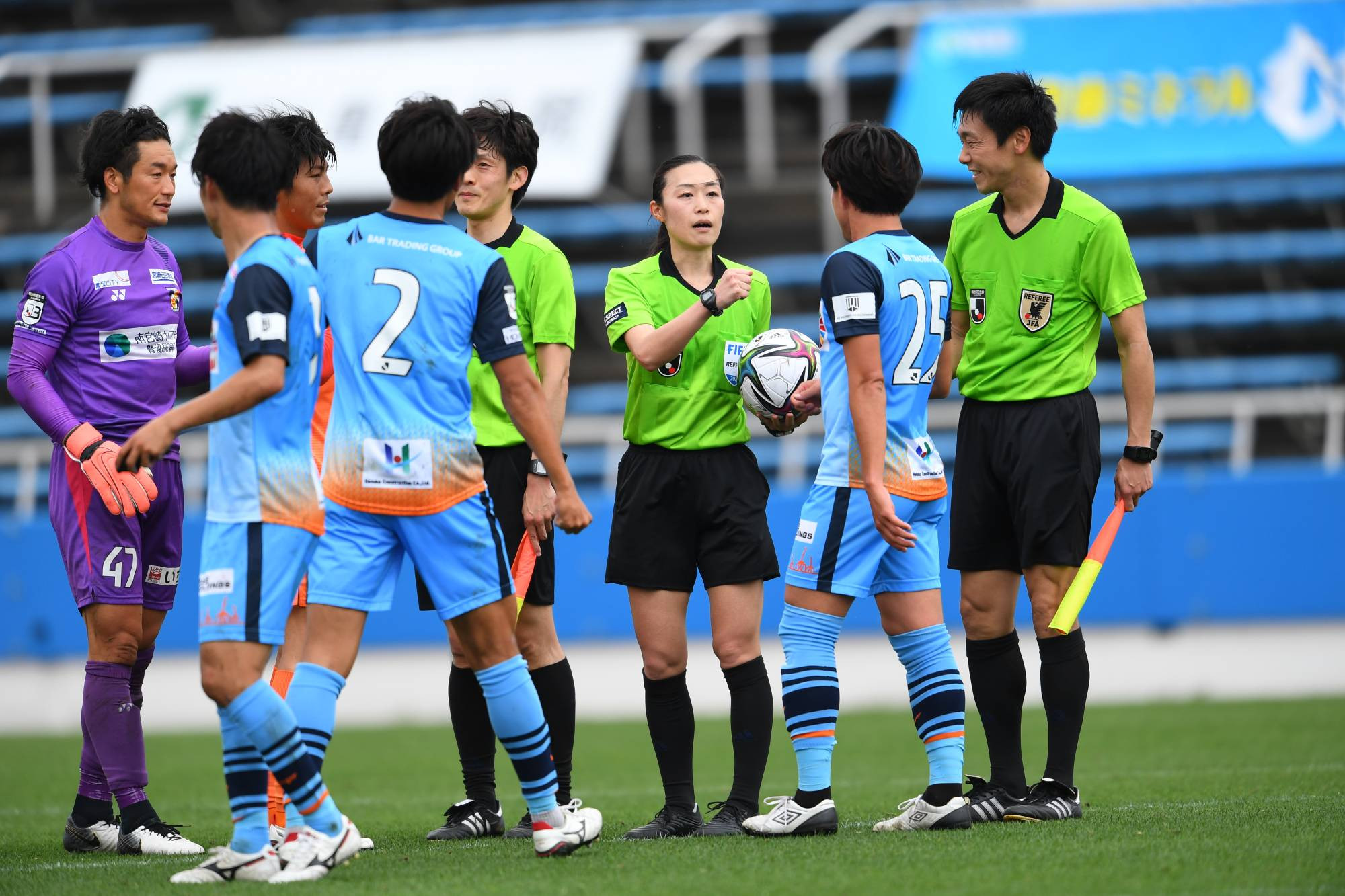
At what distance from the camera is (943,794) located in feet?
16.7

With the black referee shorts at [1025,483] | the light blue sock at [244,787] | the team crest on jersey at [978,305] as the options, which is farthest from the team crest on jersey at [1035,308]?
the light blue sock at [244,787]

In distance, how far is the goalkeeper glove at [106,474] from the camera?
17.3 feet

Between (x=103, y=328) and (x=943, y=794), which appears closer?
(x=943, y=794)

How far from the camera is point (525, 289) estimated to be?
5.51 meters

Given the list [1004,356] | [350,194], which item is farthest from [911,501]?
[350,194]

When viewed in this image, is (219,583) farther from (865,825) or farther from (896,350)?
(865,825)

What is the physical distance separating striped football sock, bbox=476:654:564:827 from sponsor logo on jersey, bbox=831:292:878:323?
4.99 feet

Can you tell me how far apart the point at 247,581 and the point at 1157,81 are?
583 inches

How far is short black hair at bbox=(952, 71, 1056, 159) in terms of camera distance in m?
5.38

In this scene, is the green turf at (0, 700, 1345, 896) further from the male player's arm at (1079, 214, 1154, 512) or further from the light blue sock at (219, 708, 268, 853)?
the male player's arm at (1079, 214, 1154, 512)

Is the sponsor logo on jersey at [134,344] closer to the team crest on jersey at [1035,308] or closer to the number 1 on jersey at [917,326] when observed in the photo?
the number 1 on jersey at [917,326]

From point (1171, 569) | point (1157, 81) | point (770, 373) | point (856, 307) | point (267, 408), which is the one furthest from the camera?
point (1157, 81)

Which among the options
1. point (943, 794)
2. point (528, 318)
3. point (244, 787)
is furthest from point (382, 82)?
point (244, 787)

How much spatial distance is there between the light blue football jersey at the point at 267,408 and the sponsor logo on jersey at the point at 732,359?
158cm
